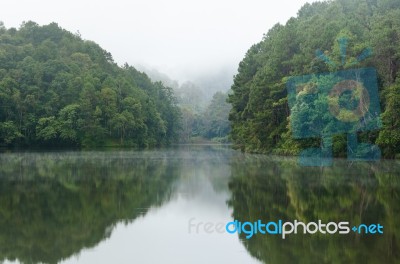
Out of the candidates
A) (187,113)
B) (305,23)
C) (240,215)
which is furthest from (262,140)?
(187,113)

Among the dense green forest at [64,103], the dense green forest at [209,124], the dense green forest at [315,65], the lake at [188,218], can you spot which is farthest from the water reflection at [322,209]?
the dense green forest at [209,124]

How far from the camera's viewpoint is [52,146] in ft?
228

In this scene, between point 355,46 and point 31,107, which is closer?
point 355,46

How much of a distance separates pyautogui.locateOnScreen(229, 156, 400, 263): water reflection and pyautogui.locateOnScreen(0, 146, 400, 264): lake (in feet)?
0.06

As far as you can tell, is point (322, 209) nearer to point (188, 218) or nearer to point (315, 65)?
point (188, 218)

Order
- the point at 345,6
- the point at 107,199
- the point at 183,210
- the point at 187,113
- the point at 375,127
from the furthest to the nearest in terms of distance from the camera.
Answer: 1. the point at 187,113
2. the point at 345,6
3. the point at 375,127
4. the point at 107,199
5. the point at 183,210

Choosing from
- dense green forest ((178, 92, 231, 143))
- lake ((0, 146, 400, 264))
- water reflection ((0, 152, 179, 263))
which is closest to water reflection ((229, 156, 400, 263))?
lake ((0, 146, 400, 264))

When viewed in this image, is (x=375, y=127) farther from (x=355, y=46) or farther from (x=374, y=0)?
(x=374, y=0)

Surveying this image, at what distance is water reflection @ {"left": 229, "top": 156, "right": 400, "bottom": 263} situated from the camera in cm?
771

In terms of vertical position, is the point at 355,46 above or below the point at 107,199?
above

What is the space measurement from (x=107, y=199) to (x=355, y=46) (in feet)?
88.8

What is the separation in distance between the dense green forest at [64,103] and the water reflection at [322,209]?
5227 cm

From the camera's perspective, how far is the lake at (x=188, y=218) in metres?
7.82

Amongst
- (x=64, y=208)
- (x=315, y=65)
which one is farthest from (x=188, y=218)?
(x=315, y=65)
